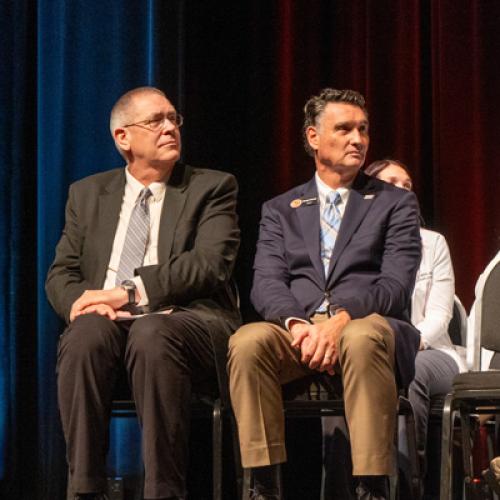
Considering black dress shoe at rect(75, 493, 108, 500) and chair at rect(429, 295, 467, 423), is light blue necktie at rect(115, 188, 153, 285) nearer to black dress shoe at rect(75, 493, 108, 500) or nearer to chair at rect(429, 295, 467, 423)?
black dress shoe at rect(75, 493, 108, 500)

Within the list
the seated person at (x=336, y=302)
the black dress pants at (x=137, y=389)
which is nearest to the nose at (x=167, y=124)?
the seated person at (x=336, y=302)

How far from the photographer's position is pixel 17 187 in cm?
420

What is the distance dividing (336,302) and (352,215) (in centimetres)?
32

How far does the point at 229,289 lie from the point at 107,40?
140 centimetres

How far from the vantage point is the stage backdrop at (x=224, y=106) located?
4.16 meters

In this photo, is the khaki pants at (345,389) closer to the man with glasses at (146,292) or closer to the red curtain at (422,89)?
the man with glasses at (146,292)

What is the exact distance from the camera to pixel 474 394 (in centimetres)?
286

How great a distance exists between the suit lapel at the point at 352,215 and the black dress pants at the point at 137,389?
20.7 inches

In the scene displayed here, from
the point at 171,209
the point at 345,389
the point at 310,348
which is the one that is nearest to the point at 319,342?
the point at 310,348

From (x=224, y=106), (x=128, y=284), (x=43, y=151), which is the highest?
(x=224, y=106)

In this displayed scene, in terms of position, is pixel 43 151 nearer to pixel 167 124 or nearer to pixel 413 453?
pixel 167 124

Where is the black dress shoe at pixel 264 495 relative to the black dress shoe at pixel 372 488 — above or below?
below

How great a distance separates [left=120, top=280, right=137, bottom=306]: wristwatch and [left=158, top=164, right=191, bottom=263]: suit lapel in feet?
0.52

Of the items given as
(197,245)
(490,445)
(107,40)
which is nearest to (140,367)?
(197,245)
